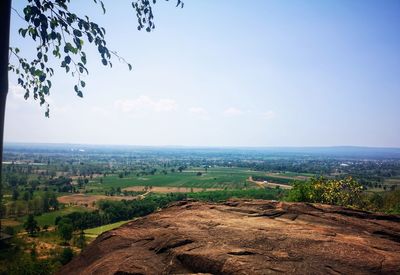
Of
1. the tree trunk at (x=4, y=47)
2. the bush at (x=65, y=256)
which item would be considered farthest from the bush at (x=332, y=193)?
the bush at (x=65, y=256)

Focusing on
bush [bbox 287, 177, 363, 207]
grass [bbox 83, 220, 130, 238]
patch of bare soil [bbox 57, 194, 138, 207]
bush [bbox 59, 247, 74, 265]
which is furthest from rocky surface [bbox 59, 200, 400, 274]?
patch of bare soil [bbox 57, 194, 138, 207]

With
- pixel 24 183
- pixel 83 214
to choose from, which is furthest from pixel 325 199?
pixel 24 183

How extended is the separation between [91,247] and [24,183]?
674 feet

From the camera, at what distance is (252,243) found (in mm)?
7531

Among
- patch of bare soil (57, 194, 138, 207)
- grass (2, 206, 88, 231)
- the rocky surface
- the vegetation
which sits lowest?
grass (2, 206, 88, 231)

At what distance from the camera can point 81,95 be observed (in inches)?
229

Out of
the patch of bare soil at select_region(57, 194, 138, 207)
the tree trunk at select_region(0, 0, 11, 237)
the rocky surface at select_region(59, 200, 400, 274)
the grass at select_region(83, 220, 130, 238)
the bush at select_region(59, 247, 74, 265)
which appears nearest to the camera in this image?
the tree trunk at select_region(0, 0, 11, 237)

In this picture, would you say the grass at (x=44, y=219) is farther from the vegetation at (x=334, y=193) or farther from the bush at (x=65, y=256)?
the vegetation at (x=334, y=193)

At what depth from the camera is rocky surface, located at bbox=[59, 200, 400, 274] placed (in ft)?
21.4

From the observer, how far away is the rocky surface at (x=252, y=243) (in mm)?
6512

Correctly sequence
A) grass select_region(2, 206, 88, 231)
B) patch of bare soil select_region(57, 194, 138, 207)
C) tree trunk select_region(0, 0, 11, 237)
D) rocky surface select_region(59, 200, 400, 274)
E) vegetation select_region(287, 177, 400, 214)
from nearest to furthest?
tree trunk select_region(0, 0, 11, 237) < rocky surface select_region(59, 200, 400, 274) < vegetation select_region(287, 177, 400, 214) < grass select_region(2, 206, 88, 231) < patch of bare soil select_region(57, 194, 138, 207)

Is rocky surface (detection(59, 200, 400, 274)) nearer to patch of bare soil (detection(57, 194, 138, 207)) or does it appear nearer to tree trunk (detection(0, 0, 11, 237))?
tree trunk (detection(0, 0, 11, 237))

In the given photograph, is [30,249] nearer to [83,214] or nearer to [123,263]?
[83,214]

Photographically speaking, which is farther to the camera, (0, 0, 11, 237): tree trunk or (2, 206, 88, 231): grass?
(2, 206, 88, 231): grass
